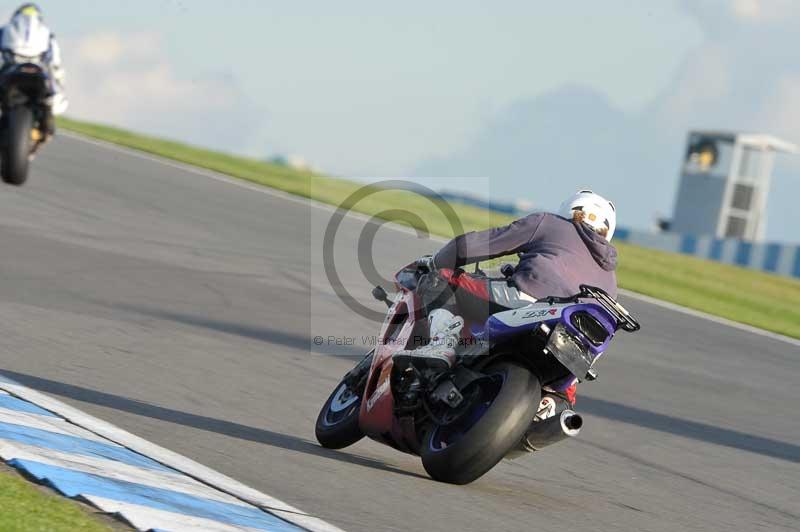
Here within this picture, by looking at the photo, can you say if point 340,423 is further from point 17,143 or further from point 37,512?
point 17,143

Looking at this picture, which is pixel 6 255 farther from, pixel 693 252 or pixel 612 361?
pixel 693 252

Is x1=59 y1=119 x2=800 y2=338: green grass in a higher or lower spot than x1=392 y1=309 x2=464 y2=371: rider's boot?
lower

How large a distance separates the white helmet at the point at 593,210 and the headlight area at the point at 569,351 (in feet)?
2.63

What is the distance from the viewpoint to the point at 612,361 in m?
11.3

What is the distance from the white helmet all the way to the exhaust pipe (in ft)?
3.22

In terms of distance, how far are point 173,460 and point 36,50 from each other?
9.20m

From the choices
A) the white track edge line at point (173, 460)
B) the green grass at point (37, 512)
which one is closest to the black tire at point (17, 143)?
the white track edge line at point (173, 460)

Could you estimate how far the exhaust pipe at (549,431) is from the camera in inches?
227

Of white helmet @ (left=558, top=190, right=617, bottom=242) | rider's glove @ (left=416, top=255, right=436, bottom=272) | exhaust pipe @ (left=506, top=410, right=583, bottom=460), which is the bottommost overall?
exhaust pipe @ (left=506, top=410, right=583, bottom=460)

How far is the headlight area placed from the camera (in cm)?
564

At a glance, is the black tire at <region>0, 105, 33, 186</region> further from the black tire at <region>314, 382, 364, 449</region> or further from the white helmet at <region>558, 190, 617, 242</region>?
the white helmet at <region>558, 190, 617, 242</region>

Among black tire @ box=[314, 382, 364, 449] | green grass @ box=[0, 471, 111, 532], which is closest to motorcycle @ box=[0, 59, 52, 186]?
black tire @ box=[314, 382, 364, 449]

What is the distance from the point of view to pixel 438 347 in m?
6.05

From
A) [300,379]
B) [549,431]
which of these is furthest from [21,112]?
[549,431]
